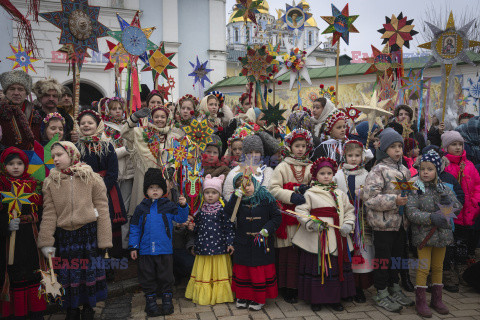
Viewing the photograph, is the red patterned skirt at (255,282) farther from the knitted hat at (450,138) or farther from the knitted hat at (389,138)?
the knitted hat at (450,138)

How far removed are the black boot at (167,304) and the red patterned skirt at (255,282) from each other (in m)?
0.68

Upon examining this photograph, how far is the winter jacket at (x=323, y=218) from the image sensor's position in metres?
4.10

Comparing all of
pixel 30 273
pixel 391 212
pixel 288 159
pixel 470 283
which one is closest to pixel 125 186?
pixel 30 273

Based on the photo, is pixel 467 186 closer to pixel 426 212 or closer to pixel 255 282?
pixel 426 212

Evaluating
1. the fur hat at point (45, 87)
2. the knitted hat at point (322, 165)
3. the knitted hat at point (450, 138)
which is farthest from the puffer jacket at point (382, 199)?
the fur hat at point (45, 87)

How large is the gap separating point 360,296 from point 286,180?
4.98 feet

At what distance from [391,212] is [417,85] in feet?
15.0

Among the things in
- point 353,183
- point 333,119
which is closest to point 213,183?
point 353,183

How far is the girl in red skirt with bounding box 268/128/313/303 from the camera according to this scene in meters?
4.27

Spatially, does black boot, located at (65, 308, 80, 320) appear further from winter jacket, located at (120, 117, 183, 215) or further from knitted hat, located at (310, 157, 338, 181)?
knitted hat, located at (310, 157, 338, 181)

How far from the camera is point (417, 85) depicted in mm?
7727

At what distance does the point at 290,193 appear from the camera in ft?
13.7

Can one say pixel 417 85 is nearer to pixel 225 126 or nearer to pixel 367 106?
pixel 367 106

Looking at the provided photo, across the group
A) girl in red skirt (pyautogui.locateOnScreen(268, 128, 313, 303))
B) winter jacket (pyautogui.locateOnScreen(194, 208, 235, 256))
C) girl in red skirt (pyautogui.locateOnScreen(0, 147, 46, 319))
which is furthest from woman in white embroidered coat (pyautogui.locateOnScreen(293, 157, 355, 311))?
girl in red skirt (pyautogui.locateOnScreen(0, 147, 46, 319))
